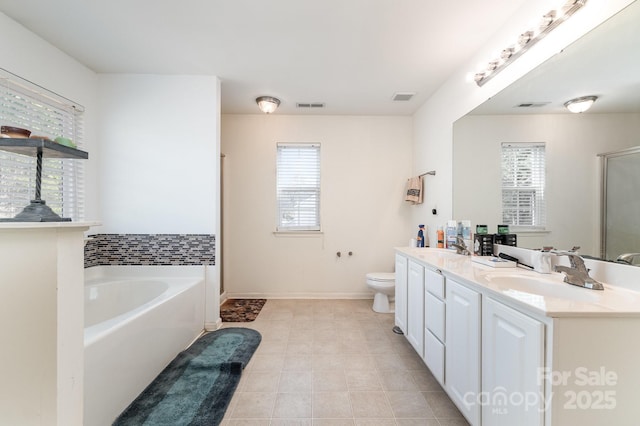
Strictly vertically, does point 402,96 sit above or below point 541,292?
above

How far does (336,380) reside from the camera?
74.0 inches

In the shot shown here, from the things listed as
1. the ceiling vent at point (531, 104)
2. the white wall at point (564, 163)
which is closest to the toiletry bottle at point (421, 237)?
the white wall at point (564, 163)

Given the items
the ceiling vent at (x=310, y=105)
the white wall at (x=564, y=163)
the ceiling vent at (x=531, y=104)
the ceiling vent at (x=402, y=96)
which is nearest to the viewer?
the white wall at (x=564, y=163)

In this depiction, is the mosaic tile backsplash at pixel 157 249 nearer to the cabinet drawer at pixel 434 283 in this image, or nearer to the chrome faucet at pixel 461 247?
the cabinet drawer at pixel 434 283

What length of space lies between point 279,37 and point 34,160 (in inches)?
84.7

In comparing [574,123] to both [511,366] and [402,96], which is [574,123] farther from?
[402,96]

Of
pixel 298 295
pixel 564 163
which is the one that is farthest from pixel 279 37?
pixel 298 295

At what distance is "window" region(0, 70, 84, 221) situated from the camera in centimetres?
187

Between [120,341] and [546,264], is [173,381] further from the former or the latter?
[546,264]

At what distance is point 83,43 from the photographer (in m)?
2.12

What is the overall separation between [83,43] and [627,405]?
3828 mm

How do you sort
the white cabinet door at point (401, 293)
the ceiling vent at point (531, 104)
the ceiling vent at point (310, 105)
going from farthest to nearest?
the ceiling vent at point (310, 105), the white cabinet door at point (401, 293), the ceiling vent at point (531, 104)

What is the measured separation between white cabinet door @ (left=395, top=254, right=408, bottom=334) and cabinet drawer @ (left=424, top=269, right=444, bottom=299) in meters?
0.42

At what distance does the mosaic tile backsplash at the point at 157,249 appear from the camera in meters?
2.63
